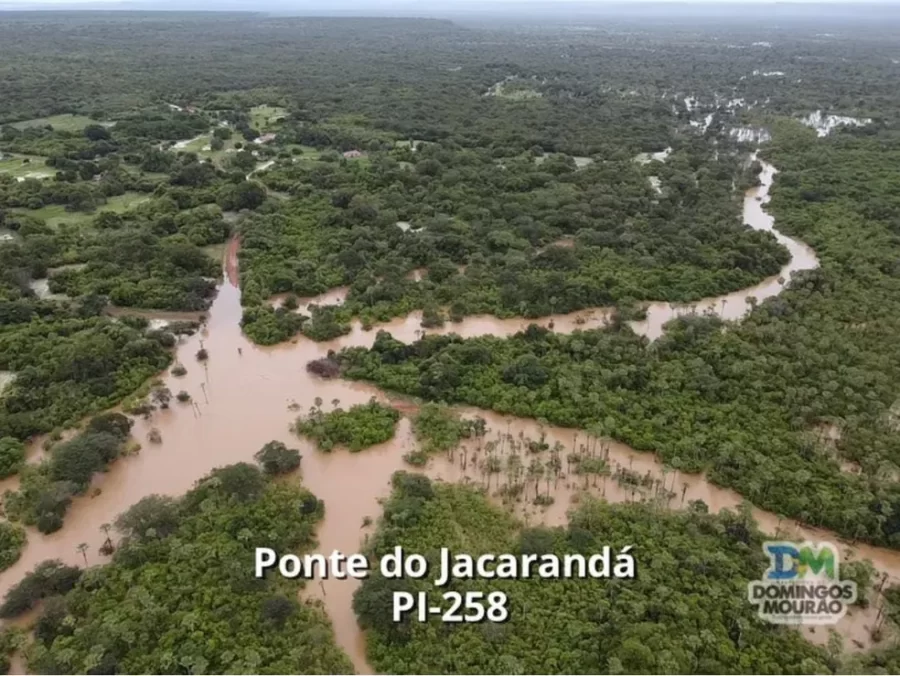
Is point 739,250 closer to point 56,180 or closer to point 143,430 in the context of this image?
point 143,430

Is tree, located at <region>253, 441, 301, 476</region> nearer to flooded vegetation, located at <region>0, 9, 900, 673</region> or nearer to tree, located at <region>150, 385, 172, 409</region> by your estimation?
flooded vegetation, located at <region>0, 9, 900, 673</region>

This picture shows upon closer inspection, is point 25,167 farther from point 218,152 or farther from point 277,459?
point 277,459

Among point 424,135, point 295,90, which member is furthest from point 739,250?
point 295,90

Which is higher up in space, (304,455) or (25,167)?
(25,167)

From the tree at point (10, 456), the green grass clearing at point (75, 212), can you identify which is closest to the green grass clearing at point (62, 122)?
the green grass clearing at point (75, 212)

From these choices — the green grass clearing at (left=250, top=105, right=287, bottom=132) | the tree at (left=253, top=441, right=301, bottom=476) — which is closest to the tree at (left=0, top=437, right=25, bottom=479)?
the tree at (left=253, top=441, right=301, bottom=476)

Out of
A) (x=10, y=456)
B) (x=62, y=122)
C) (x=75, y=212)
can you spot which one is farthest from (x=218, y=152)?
(x=10, y=456)

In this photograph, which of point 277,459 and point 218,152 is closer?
point 277,459
